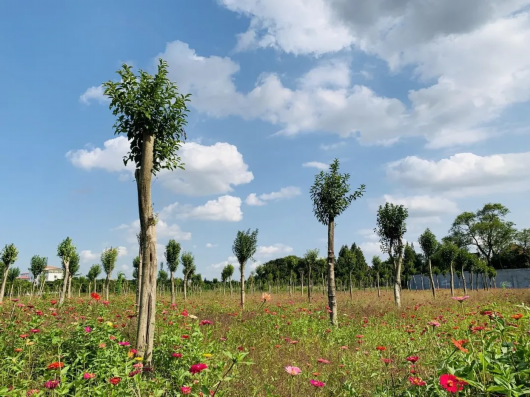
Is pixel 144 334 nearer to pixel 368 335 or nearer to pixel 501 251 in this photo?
pixel 368 335

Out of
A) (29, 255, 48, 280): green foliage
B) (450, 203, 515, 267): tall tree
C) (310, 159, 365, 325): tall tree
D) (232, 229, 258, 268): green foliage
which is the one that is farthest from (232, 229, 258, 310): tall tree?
(450, 203, 515, 267): tall tree

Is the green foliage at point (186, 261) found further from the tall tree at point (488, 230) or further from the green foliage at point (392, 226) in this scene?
the tall tree at point (488, 230)

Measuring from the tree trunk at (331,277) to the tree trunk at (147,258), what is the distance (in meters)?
7.36

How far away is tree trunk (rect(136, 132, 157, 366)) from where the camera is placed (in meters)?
5.48

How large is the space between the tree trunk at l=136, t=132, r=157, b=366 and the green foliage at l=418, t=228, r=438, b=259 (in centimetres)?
2560

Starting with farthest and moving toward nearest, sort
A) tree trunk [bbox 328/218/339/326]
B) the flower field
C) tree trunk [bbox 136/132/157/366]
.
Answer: tree trunk [bbox 328/218/339/326], tree trunk [bbox 136/132/157/366], the flower field

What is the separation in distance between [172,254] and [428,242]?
20.0 meters

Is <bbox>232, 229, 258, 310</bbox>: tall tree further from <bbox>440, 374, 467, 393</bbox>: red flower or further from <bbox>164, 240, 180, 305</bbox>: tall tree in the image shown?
<bbox>440, 374, 467, 393</bbox>: red flower

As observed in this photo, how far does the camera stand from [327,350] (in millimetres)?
7258

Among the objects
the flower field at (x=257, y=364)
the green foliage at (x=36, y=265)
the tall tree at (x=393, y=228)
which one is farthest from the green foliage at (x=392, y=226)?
the green foliage at (x=36, y=265)

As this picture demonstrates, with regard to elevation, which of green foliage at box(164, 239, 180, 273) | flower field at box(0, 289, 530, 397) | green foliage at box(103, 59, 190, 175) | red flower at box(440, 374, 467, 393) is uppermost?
green foliage at box(103, 59, 190, 175)

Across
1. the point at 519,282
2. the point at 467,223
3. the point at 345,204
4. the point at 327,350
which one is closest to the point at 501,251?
the point at 467,223

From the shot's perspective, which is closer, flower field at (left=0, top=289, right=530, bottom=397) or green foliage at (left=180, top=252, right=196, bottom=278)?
flower field at (left=0, top=289, right=530, bottom=397)

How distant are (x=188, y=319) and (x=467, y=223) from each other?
227 ft
